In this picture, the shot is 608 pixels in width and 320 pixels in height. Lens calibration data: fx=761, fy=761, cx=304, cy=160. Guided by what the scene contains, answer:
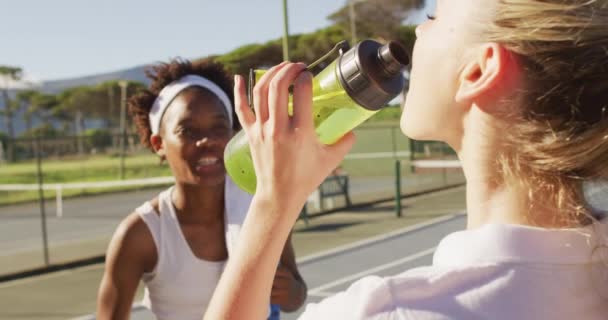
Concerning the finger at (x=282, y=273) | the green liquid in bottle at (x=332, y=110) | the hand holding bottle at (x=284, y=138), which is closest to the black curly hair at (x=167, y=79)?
the finger at (x=282, y=273)

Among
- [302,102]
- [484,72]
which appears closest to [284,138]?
[302,102]

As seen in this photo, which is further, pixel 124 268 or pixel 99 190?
pixel 99 190

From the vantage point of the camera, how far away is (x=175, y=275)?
2664 millimetres

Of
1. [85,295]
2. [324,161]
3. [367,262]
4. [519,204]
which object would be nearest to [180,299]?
[324,161]

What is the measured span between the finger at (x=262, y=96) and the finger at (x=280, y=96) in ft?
0.05

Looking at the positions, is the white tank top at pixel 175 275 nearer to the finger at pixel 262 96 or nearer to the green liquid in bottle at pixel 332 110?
the green liquid in bottle at pixel 332 110

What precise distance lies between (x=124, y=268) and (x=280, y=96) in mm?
1653

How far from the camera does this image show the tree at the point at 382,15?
49812mm

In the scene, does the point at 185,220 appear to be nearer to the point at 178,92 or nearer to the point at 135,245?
the point at 135,245

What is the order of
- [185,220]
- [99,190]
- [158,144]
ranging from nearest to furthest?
[185,220] → [158,144] → [99,190]

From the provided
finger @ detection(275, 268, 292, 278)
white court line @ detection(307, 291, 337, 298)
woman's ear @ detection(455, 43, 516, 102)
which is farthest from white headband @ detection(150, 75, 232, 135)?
white court line @ detection(307, 291, 337, 298)

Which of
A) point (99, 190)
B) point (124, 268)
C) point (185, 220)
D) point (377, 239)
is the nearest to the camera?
point (124, 268)

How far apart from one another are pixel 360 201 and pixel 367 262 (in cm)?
707

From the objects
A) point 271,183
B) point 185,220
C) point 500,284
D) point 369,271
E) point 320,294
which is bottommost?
point 369,271
